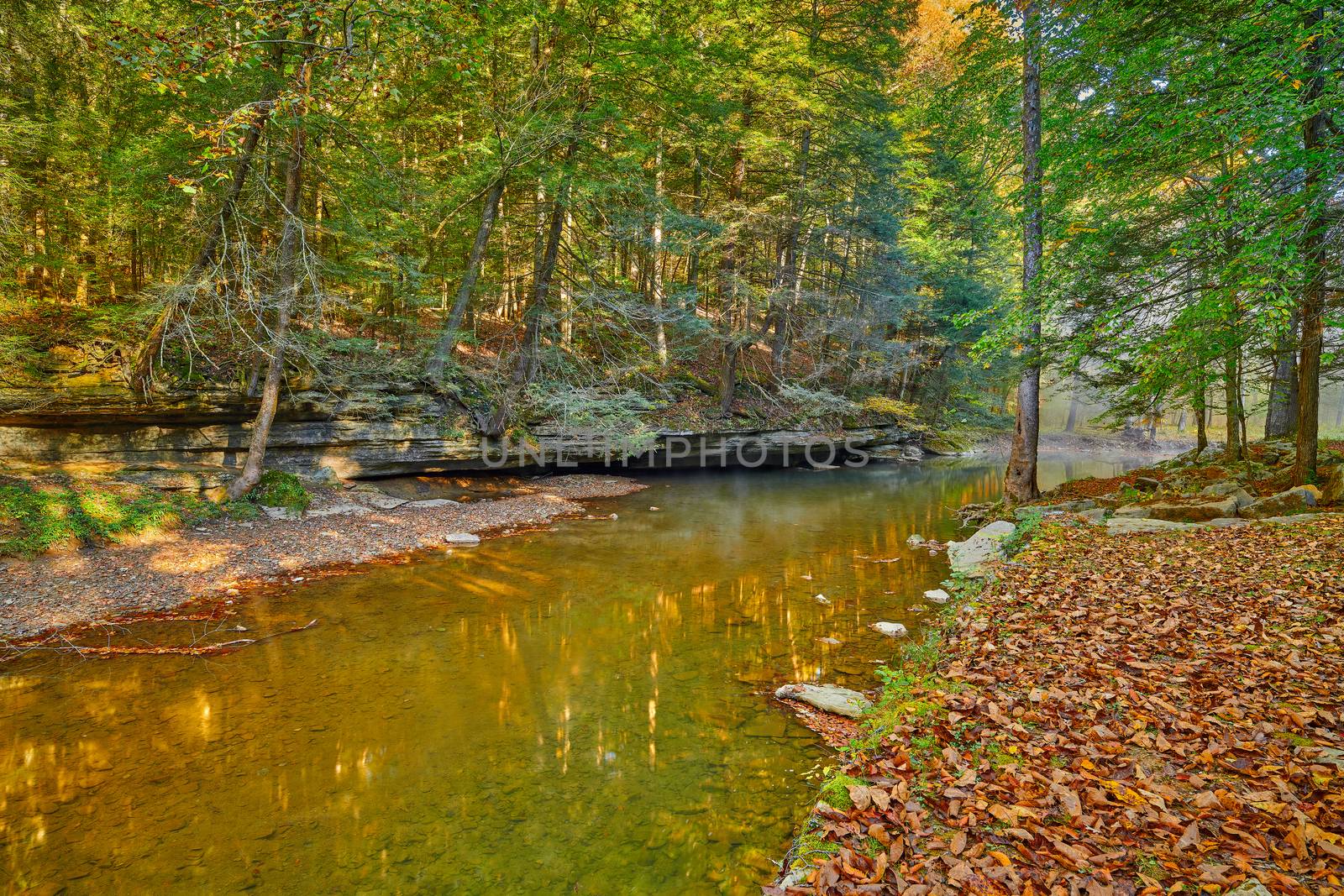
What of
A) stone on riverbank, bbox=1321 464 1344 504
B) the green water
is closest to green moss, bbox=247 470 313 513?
the green water

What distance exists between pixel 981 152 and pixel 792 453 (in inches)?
527

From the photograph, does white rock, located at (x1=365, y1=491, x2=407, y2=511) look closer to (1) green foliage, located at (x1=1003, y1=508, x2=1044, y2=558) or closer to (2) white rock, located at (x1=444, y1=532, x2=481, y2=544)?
(2) white rock, located at (x1=444, y1=532, x2=481, y2=544)

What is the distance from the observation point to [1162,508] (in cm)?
933

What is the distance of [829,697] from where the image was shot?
538 cm

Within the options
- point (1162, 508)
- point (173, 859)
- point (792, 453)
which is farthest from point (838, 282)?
point (173, 859)

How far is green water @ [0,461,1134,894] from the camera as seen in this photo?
3.59m

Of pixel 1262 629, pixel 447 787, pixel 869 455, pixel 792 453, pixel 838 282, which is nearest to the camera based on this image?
pixel 447 787

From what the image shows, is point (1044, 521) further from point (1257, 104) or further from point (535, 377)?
point (535, 377)

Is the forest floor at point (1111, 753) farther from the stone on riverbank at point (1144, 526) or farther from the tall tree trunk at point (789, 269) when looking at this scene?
the tall tree trunk at point (789, 269)

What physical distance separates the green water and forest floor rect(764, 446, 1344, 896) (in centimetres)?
101

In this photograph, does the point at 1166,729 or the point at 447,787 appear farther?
the point at 447,787

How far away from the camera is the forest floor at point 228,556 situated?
7.05 m

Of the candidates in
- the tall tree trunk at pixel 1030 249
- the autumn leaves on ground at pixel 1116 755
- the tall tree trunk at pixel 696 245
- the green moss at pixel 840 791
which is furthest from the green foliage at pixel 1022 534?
the tall tree trunk at pixel 696 245

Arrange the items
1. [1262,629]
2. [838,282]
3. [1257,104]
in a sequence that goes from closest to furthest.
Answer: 1. [1262,629]
2. [1257,104]
3. [838,282]
